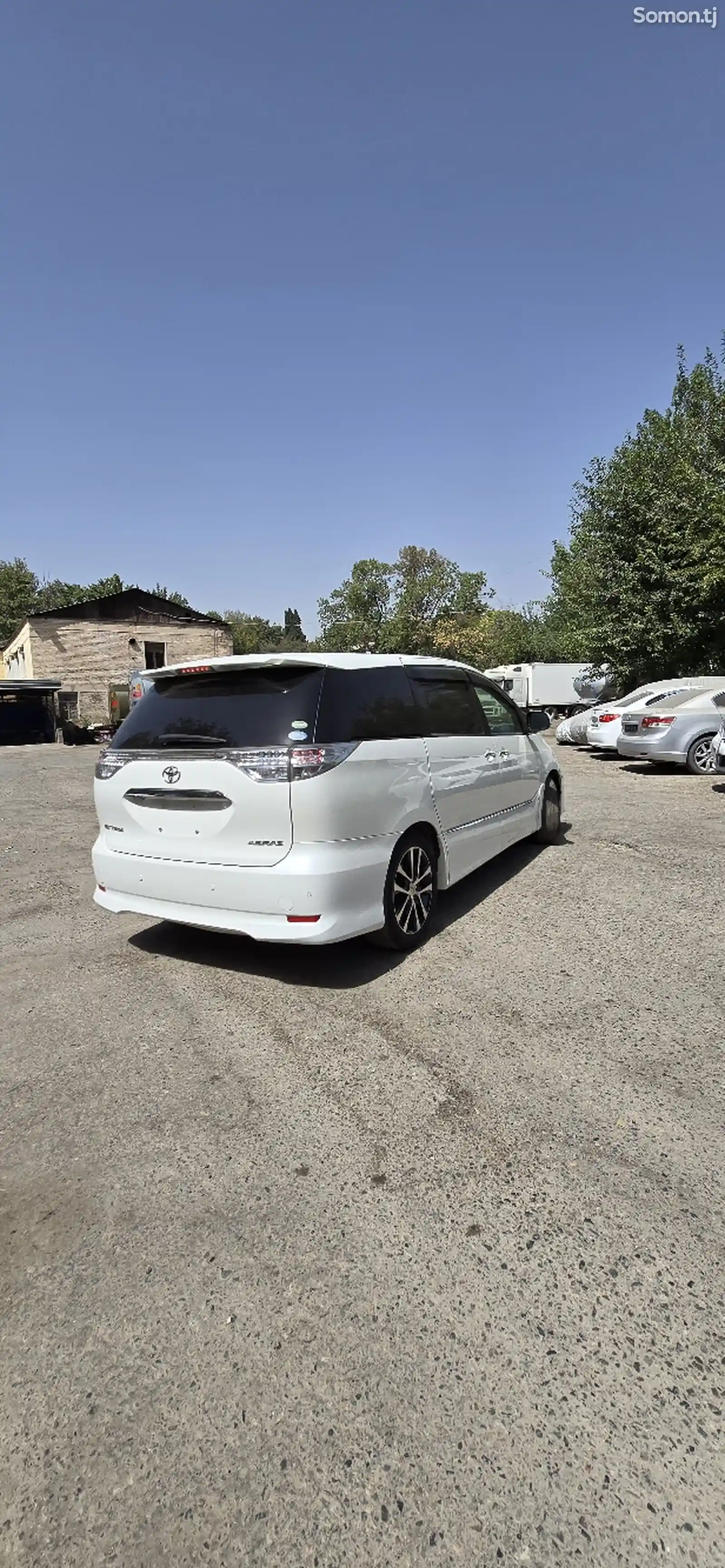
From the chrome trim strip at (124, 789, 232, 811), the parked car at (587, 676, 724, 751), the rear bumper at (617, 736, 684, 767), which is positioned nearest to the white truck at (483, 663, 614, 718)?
the parked car at (587, 676, 724, 751)

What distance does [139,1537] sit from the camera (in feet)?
4.46

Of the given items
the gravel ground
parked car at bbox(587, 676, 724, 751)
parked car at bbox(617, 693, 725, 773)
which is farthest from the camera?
parked car at bbox(587, 676, 724, 751)

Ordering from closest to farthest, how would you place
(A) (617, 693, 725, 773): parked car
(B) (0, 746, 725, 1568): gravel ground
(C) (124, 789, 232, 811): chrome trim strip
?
(B) (0, 746, 725, 1568): gravel ground → (C) (124, 789, 232, 811): chrome trim strip → (A) (617, 693, 725, 773): parked car

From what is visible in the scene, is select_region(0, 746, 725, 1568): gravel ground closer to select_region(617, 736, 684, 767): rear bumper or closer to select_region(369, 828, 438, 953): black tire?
select_region(369, 828, 438, 953): black tire

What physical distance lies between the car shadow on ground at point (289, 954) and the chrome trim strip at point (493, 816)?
60 cm

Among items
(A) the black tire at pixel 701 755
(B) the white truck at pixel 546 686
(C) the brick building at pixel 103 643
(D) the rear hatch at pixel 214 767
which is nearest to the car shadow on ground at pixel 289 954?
(D) the rear hatch at pixel 214 767

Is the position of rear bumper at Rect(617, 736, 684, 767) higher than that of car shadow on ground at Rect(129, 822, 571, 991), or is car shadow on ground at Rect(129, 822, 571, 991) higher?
rear bumper at Rect(617, 736, 684, 767)

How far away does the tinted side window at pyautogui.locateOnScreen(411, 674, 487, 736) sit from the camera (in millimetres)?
4438

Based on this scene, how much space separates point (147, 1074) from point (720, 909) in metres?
3.90

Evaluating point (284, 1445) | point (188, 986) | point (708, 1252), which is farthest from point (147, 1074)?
point (708, 1252)

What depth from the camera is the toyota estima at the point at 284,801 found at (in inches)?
134

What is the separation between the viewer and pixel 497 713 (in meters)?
5.60

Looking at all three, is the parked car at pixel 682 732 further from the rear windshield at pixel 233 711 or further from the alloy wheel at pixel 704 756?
the rear windshield at pixel 233 711

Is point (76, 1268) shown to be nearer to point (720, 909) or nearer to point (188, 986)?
point (188, 986)
